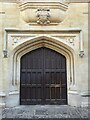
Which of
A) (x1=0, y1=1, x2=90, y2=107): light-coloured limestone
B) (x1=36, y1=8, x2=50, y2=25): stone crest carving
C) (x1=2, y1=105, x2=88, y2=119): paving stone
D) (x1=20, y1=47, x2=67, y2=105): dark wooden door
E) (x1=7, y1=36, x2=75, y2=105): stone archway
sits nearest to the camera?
(x1=2, y1=105, x2=88, y2=119): paving stone

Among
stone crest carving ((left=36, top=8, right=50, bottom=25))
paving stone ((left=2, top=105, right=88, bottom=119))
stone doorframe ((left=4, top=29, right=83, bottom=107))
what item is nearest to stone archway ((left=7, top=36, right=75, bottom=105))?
stone doorframe ((left=4, top=29, right=83, bottom=107))

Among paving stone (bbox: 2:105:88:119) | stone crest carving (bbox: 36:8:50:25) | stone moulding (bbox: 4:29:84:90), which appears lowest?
paving stone (bbox: 2:105:88:119)

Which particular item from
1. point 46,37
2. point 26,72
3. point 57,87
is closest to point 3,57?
point 26,72

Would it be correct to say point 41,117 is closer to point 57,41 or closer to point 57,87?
point 57,87

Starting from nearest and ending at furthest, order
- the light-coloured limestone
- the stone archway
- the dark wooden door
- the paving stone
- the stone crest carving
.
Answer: the paving stone, the stone crest carving, the light-coloured limestone, the stone archway, the dark wooden door

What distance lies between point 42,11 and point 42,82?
2.22 m

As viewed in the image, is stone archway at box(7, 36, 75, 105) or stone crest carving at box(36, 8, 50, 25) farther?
stone archway at box(7, 36, 75, 105)

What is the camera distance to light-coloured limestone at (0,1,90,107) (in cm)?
600

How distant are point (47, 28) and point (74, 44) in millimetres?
971

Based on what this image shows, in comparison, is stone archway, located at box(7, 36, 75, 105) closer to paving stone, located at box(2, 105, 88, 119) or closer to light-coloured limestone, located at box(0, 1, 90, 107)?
light-coloured limestone, located at box(0, 1, 90, 107)

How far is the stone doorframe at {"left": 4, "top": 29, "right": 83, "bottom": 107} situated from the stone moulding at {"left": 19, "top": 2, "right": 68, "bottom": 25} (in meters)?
Answer: 0.36

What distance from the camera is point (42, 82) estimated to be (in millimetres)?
6348

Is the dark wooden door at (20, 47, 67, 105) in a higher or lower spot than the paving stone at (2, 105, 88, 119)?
higher

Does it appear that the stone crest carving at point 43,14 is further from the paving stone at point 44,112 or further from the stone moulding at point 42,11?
the paving stone at point 44,112
